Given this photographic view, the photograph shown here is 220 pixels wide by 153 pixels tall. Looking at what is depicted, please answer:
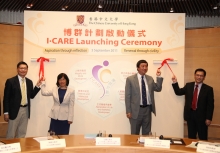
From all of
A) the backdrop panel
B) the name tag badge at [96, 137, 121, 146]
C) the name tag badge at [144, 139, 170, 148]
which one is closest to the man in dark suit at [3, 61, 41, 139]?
the backdrop panel

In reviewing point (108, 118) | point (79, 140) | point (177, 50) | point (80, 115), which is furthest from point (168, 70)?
point (79, 140)

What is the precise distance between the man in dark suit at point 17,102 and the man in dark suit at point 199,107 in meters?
2.58

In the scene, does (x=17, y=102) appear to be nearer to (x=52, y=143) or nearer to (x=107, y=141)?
(x=52, y=143)

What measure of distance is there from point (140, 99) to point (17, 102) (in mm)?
1898

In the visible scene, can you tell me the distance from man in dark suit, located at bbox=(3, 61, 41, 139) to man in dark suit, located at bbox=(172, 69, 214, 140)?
258 cm

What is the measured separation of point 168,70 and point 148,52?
19.0 inches

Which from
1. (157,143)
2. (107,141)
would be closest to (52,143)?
(107,141)

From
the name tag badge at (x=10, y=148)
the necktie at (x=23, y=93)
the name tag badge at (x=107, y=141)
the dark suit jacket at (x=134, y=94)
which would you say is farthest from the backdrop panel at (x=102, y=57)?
the name tag badge at (x=10, y=148)

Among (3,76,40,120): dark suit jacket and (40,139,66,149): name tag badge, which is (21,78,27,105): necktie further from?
(40,139,66,149): name tag badge

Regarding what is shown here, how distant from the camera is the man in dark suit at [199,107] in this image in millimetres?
4457

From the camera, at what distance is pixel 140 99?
4.50 m

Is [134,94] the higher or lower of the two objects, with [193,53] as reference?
lower

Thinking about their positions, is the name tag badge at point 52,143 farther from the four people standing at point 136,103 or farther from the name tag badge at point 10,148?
the four people standing at point 136,103

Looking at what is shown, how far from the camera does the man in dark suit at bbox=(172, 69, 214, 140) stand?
175 inches
